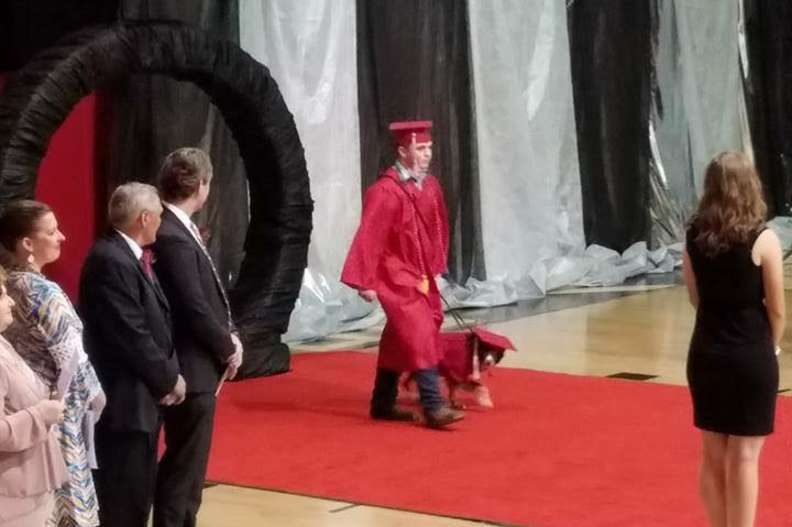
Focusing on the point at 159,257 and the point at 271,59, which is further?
the point at 271,59

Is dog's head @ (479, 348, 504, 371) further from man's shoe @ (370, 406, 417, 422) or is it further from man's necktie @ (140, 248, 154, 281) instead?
man's necktie @ (140, 248, 154, 281)

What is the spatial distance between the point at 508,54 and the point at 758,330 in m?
6.73

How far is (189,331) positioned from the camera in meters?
4.68

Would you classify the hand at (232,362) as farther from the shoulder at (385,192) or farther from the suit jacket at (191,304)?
the shoulder at (385,192)

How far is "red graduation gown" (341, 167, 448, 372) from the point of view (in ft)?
21.9

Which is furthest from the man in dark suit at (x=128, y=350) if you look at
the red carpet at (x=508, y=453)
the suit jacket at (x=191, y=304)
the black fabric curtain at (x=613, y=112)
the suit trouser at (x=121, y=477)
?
the black fabric curtain at (x=613, y=112)

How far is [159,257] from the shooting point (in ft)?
15.2

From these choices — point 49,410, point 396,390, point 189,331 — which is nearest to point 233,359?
point 189,331

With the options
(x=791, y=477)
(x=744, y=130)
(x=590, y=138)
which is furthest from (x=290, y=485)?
(x=744, y=130)

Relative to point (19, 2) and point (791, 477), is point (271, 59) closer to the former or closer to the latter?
point (19, 2)

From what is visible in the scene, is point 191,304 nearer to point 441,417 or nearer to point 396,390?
point 441,417

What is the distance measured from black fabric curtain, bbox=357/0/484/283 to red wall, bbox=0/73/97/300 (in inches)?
83.3

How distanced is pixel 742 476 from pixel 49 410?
1.89m

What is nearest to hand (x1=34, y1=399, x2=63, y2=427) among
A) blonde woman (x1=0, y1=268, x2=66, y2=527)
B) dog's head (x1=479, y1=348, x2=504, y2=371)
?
blonde woman (x1=0, y1=268, x2=66, y2=527)
